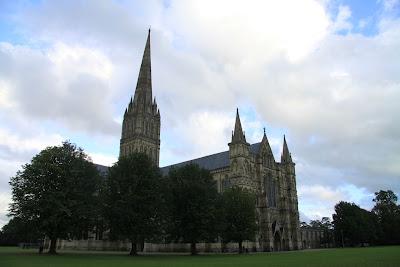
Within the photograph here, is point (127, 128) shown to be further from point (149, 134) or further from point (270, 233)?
point (270, 233)

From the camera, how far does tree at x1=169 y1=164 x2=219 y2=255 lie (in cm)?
5234

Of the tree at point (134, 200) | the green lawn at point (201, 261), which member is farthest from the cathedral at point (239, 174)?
the green lawn at point (201, 261)

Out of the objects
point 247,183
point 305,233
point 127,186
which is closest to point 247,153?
point 247,183

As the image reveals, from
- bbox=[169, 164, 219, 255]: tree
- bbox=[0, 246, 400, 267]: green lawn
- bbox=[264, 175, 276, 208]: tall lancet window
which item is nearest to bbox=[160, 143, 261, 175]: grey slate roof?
bbox=[264, 175, 276, 208]: tall lancet window

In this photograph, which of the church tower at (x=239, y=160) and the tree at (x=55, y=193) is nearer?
the tree at (x=55, y=193)

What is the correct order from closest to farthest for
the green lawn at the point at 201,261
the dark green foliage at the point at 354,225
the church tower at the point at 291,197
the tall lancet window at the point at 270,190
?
the green lawn at the point at 201,261 → the tall lancet window at the point at 270,190 → the church tower at the point at 291,197 → the dark green foliage at the point at 354,225

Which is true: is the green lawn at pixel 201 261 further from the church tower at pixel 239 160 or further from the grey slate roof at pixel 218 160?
the grey slate roof at pixel 218 160

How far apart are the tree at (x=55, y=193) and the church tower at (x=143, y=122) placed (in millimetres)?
44072

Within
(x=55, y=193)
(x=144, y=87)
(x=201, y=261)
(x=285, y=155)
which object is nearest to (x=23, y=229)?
(x=55, y=193)

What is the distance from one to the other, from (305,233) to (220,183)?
54.3 metres

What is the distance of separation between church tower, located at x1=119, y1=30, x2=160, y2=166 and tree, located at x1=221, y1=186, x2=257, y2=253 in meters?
38.9

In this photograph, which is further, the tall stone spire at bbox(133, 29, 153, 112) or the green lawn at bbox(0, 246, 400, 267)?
the tall stone spire at bbox(133, 29, 153, 112)

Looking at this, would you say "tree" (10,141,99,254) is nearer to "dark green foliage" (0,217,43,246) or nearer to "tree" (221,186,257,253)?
"dark green foliage" (0,217,43,246)

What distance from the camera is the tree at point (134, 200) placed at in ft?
159
